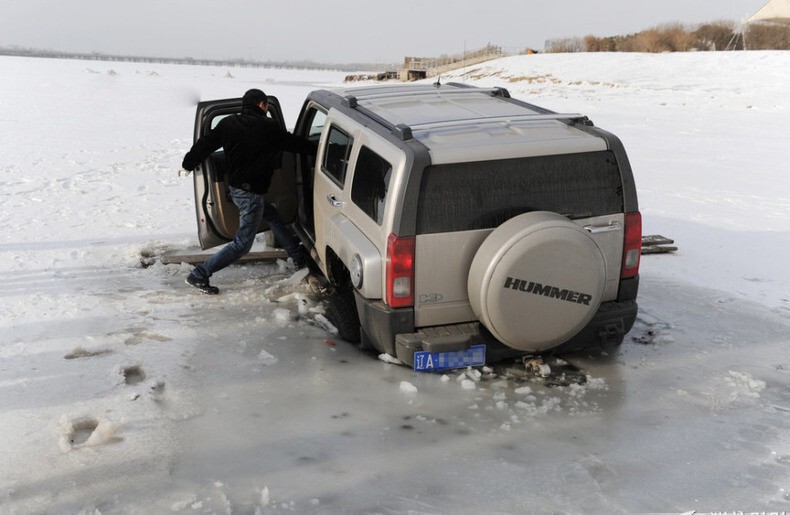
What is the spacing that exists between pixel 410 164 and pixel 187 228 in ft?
16.9

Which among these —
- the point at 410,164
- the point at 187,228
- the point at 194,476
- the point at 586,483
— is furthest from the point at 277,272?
the point at 586,483

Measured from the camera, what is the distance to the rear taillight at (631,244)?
16.1ft

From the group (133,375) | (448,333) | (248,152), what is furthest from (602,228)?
(133,375)

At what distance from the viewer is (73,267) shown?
7227mm

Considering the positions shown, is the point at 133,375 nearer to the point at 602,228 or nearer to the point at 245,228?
the point at 245,228

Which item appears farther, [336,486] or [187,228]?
[187,228]

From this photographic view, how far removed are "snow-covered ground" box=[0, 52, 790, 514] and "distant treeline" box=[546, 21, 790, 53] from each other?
4619 cm

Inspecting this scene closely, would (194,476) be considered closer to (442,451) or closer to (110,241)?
(442,451)

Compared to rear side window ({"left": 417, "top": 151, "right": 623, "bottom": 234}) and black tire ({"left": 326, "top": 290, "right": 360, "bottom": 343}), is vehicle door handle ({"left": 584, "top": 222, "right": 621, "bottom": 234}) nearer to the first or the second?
rear side window ({"left": 417, "top": 151, "right": 623, "bottom": 234})

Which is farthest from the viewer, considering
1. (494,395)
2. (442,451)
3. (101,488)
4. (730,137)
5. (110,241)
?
(730,137)

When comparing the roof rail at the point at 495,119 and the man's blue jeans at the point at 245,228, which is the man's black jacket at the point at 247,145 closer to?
the man's blue jeans at the point at 245,228

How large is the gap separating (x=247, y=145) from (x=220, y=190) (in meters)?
0.79

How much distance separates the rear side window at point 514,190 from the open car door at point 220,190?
2.61 m

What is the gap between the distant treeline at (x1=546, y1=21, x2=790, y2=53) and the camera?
157 ft
